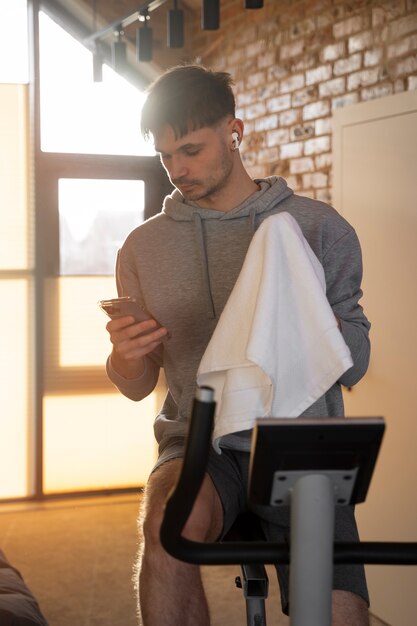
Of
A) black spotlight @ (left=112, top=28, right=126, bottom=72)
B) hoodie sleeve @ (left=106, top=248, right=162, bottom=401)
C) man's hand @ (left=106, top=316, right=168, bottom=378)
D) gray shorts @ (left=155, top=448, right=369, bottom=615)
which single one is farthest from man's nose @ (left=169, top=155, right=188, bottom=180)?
black spotlight @ (left=112, top=28, right=126, bottom=72)

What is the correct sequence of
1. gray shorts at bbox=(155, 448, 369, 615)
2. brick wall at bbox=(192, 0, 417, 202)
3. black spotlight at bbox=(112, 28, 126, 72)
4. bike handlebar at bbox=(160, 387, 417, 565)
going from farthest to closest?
black spotlight at bbox=(112, 28, 126, 72) → brick wall at bbox=(192, 0, 417, 202) → gray shorts at bbox=(155, 448, 369, 615) → bike handlebar at bbox=(160, 387, 417, 565)

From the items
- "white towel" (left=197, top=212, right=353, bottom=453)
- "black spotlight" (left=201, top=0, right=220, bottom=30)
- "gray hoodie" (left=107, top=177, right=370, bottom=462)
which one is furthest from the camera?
"black spotlight" (left=201, top=0, right=220, bottom=30)

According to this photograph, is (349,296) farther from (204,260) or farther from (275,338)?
(275,338)

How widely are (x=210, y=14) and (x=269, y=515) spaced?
240 centimetres

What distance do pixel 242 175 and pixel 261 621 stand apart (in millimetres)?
1046

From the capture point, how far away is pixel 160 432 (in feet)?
6.94

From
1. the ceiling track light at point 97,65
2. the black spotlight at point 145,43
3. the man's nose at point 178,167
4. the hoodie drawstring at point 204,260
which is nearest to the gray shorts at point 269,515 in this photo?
the hoodie drawstring at point 204,260

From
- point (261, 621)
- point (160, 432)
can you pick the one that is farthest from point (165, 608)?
point (160, 432)

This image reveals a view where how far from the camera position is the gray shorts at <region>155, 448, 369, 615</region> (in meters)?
1.81

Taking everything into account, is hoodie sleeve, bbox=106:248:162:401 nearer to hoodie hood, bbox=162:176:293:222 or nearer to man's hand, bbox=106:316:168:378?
hoodie hood, bbox=162:176:293:222

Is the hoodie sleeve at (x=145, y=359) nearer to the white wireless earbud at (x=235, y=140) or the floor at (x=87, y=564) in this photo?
the white wireless earbud at (x=235, y=140)

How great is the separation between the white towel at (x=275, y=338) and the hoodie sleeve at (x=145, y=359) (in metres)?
0.53

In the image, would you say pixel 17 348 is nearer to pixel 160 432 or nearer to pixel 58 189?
pixel 58 189

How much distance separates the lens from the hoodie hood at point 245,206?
2162 mm
